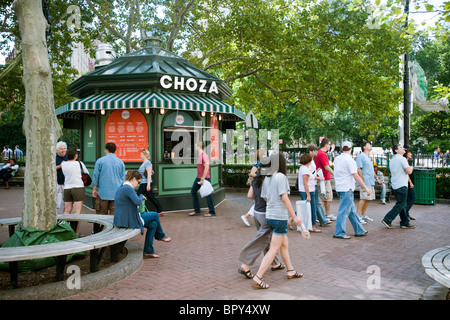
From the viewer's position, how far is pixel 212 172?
40.1 feet

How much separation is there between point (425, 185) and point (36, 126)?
11.3 metres

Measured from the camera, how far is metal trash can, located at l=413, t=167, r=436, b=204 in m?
11.9

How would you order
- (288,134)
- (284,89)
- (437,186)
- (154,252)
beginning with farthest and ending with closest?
(288,134)
(284,89)
(437,186)
(154,252)

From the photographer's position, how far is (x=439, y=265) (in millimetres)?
4367

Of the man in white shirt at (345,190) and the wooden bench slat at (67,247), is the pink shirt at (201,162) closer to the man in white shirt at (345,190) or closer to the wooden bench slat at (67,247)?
the man in white shirt at (345,190)

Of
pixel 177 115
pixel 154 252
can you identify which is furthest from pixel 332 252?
pixel 177 115

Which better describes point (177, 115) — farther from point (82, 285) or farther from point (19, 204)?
point (82, 285)

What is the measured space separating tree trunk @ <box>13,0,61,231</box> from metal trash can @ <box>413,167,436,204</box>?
1089 centimetres

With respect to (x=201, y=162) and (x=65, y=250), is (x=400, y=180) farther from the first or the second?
(x=65, y=250)

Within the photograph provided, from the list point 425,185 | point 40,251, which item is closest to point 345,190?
point 40,251

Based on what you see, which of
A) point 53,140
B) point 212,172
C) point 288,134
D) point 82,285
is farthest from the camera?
point 288,134

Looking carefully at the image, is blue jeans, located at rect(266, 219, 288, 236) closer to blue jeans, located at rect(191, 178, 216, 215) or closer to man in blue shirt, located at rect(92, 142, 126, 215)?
man in blue shirt, located at rect(92, 142, 126, 215)

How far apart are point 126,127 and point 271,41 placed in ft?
23.9

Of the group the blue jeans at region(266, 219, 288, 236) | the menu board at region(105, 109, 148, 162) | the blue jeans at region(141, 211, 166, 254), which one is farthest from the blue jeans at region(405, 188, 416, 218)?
the menu board at region(105, 109, 148, 162)
